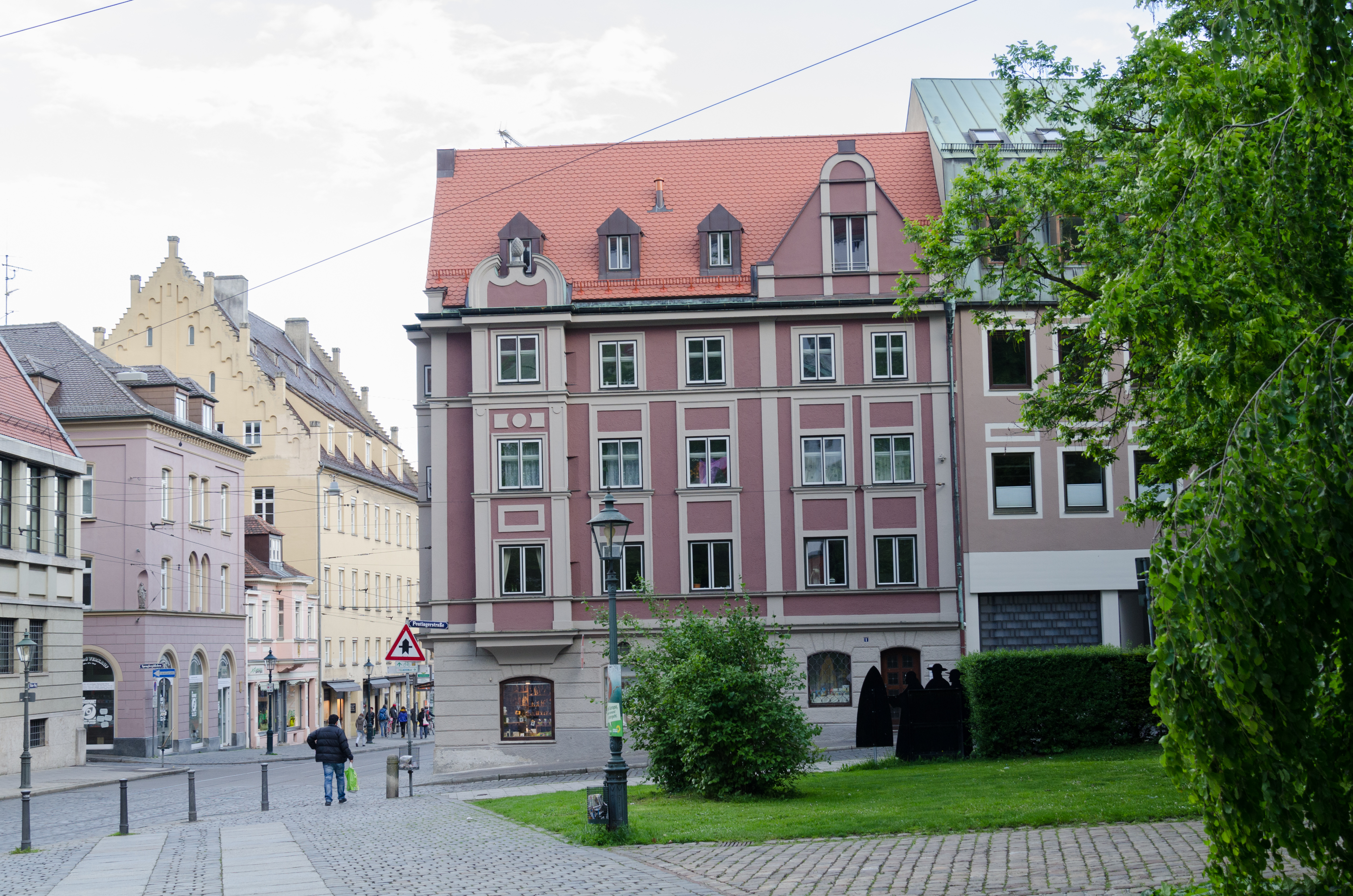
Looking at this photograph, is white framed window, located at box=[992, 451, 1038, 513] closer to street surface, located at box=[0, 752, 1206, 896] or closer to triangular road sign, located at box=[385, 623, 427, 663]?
triangular road sign, located at box=[385, 623, 427, 663]

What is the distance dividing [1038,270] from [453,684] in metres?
20.0

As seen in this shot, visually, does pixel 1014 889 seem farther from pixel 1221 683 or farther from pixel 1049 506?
pixel 1049 506

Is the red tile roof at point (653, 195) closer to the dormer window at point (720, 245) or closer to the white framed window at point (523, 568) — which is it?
the dormer window at point (720, 245)

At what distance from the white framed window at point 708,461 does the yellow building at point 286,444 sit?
34.1m

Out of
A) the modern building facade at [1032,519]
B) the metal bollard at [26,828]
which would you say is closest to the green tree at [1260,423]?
the metal bollard at [26,828]

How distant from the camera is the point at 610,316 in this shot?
3778 cm

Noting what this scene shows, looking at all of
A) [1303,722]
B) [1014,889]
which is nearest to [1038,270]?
[1014,889]

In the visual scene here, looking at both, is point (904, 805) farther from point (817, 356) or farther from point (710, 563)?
point (817, 356)

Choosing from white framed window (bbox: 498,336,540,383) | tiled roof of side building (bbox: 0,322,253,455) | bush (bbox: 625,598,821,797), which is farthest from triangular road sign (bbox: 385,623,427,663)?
tiled roof of side building (bbox: 0,322,253,455)

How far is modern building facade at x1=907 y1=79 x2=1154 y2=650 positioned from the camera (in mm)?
36438

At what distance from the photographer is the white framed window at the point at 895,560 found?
37.4 metres

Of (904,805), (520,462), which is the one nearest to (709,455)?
(520,462)

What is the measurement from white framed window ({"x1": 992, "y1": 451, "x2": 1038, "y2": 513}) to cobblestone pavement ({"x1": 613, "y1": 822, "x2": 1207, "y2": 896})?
72.7ft

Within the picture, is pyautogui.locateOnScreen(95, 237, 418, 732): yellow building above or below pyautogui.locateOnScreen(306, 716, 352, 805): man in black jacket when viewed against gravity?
above
